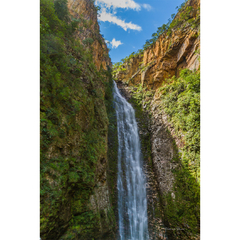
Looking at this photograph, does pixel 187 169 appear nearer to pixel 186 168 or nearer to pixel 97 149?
pixel 186 168

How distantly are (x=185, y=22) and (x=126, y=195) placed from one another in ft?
63.3

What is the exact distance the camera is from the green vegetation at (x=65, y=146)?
533 centimetres

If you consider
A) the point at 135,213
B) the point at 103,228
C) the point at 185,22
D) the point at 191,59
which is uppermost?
the point at 185,22

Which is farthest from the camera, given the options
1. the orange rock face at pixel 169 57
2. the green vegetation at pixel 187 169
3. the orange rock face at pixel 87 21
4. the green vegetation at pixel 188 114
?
the orange rock face at pixel 169 57

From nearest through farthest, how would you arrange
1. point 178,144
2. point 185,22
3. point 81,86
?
point 81,86, point 178,144, point 185,22

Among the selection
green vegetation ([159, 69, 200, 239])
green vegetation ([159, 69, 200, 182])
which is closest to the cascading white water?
green vegetation ([159, 69, 200, 239])

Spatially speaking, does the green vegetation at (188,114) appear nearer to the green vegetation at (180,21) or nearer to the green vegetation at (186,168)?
the green vegetation at (186,168)

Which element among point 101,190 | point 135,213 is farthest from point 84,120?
point 135,213

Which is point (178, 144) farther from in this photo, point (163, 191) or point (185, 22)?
point (185, 22)

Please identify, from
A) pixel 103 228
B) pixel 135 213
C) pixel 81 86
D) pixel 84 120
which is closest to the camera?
pixel 103 228

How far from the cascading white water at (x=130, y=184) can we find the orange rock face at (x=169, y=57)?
706 centimetres

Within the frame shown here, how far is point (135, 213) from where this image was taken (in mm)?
10992

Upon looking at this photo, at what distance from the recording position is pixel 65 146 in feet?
21.3

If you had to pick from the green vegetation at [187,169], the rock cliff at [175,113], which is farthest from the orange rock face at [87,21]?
the green vegetation at [187,169]
